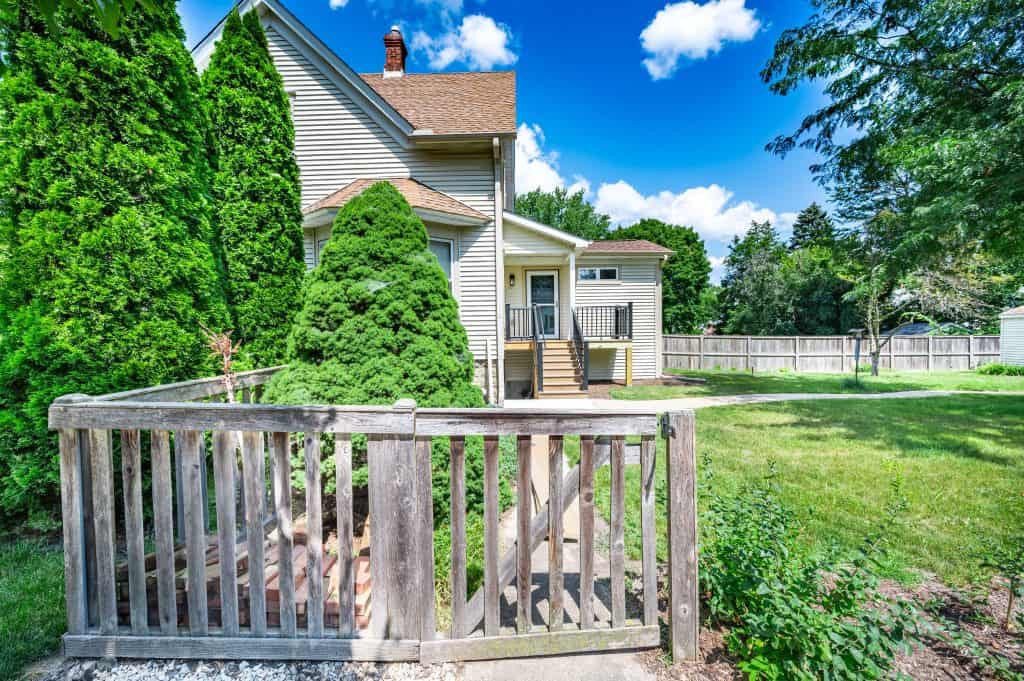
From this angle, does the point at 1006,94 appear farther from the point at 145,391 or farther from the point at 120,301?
the point at 120,301

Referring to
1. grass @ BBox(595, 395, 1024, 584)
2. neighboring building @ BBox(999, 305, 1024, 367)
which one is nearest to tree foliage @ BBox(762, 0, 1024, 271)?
grass @ BBox(595, 395, 1024, 584)

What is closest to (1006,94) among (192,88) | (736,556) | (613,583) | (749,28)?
(749,28)

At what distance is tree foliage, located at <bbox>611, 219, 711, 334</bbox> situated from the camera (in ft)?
91.6

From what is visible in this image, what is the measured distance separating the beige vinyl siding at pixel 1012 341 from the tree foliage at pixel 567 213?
23300 millimetres

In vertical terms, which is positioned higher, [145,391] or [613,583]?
[145,391]

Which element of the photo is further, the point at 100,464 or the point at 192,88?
the point at 192,88

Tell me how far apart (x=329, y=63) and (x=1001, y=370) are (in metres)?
24.4

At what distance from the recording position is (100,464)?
2.13 metres

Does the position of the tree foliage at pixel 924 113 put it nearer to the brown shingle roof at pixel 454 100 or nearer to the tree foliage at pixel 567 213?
the brown shingle roof at pixel 454 100

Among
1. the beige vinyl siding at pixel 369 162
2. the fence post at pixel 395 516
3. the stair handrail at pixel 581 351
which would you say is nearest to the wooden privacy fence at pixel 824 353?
the stair handrail at pixel 581 351

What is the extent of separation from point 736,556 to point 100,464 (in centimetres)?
328

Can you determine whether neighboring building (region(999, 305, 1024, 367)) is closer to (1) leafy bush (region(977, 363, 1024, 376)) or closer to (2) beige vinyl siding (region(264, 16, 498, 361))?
(1) leafy bush (region(977, 363, 1024, 376))

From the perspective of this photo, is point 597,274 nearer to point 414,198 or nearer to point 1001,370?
point 414,198

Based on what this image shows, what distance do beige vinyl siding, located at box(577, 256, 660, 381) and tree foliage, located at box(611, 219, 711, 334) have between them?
1392cm
